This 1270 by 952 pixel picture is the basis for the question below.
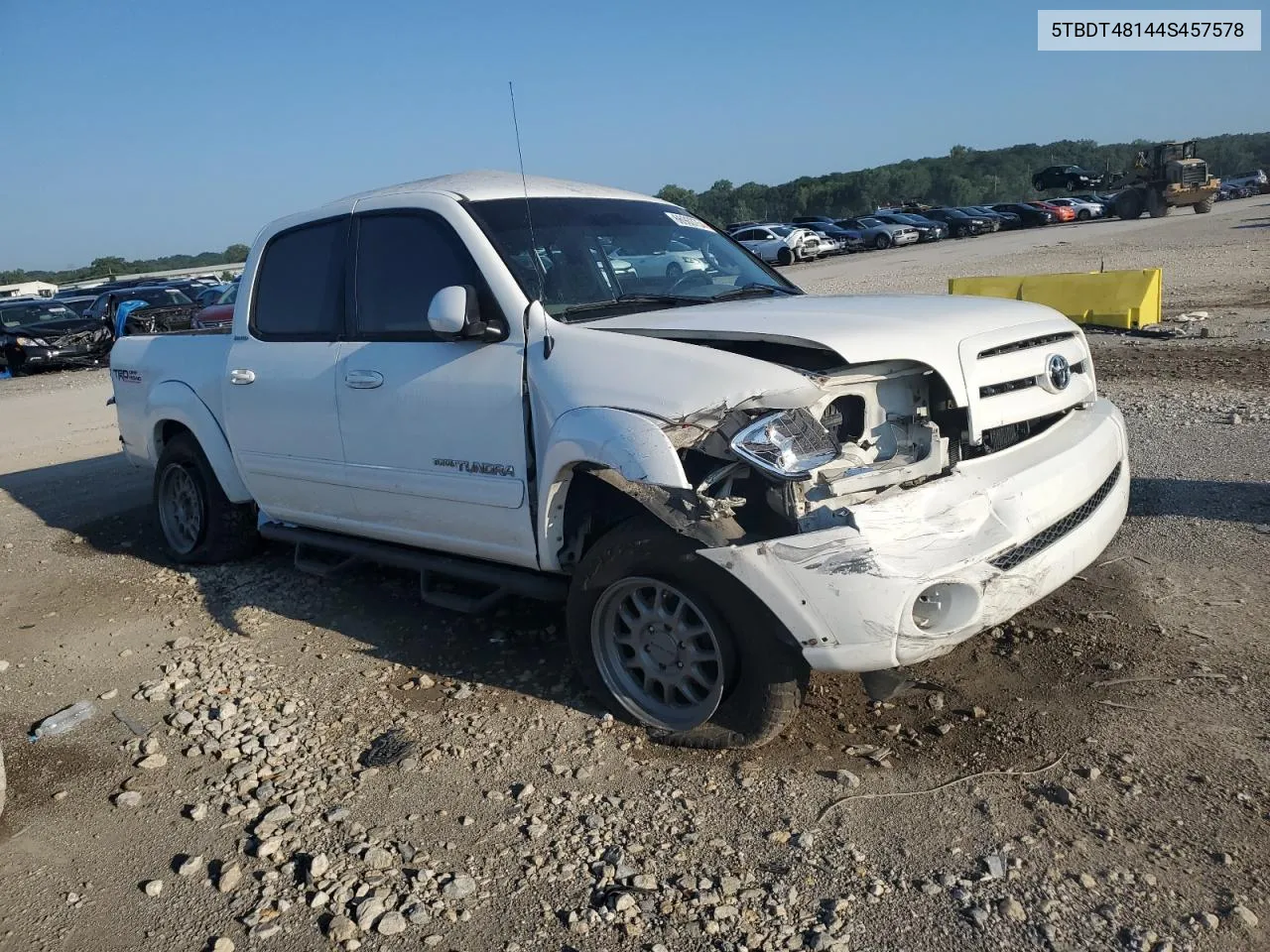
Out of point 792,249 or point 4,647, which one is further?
point 792,249

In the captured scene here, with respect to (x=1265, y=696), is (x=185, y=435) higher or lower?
higher

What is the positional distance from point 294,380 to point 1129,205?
46794 mm

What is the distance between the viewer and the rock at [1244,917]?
8.29 ft

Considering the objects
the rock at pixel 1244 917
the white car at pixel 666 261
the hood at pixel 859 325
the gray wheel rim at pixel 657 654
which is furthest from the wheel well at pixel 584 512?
the rock at pixel 1244 917

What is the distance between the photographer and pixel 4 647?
5215 millimetres

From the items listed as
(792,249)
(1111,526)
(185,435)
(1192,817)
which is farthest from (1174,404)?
(792,249)

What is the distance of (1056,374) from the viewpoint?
386 centimetres

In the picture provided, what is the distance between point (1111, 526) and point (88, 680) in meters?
4.39

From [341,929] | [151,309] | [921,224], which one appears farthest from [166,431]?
[921,224]

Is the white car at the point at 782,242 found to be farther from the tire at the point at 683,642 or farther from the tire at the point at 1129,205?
the tire at the point at 683,642

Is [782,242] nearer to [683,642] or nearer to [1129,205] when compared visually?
[1129,205]

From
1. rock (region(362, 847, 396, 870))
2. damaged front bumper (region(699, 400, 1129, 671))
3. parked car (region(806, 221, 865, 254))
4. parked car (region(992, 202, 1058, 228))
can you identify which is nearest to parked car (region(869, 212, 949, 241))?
parked car (region(806, 221, 865, 254))

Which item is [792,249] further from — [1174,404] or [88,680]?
[88,680]

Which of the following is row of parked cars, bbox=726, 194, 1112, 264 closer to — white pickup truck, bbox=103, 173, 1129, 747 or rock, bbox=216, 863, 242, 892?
white pickup truck, bbox=103, 173, 1129, 747
